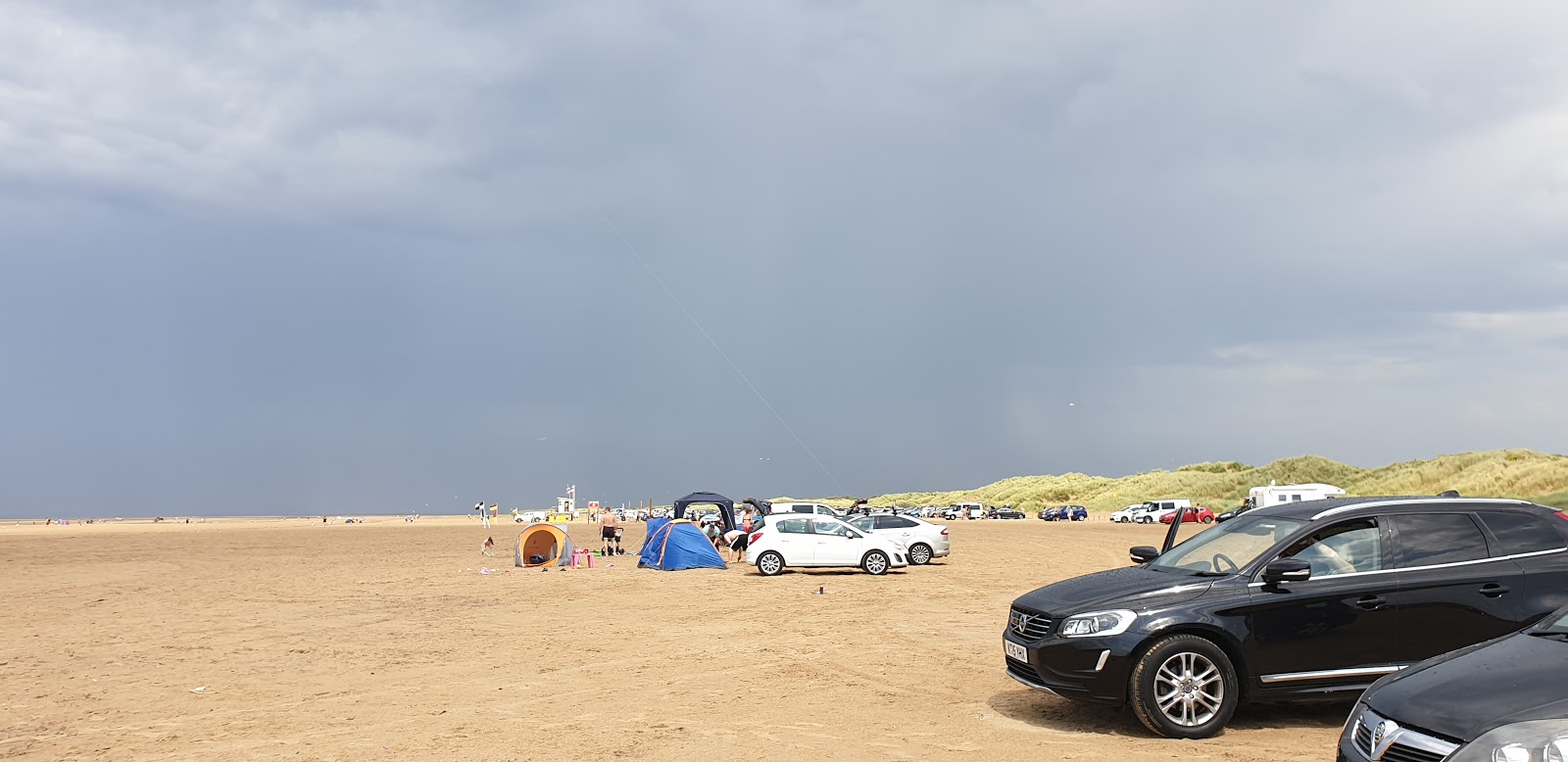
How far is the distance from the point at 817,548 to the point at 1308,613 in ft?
60.1

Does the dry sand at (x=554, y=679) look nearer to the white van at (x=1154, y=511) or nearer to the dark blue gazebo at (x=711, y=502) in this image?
the dark blue gazebo at (x=711, y=502)

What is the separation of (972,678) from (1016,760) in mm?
3316

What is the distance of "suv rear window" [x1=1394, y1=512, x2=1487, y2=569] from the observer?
25.9 ft

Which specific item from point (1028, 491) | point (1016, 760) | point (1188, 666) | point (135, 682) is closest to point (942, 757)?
point (1016, 760)

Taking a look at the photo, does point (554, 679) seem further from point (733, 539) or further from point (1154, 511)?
point (1154, 511)

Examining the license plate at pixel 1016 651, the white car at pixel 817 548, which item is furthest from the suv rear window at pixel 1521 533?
the white car at pixel 817 548

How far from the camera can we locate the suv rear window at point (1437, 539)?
7.89 m

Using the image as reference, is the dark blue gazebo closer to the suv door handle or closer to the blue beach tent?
the blue beach tent

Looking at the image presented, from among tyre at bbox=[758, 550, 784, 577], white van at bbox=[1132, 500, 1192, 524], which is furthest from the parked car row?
tyre at bbox=[758, 550, 784, 577]

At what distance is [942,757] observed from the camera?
7.34 metres

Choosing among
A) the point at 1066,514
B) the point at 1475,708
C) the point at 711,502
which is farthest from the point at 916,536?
the point at 1066,514

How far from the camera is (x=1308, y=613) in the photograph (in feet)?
25.0

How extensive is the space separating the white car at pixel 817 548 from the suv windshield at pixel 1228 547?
16.4 meters

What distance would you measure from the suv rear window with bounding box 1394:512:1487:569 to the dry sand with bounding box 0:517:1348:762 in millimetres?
1494
